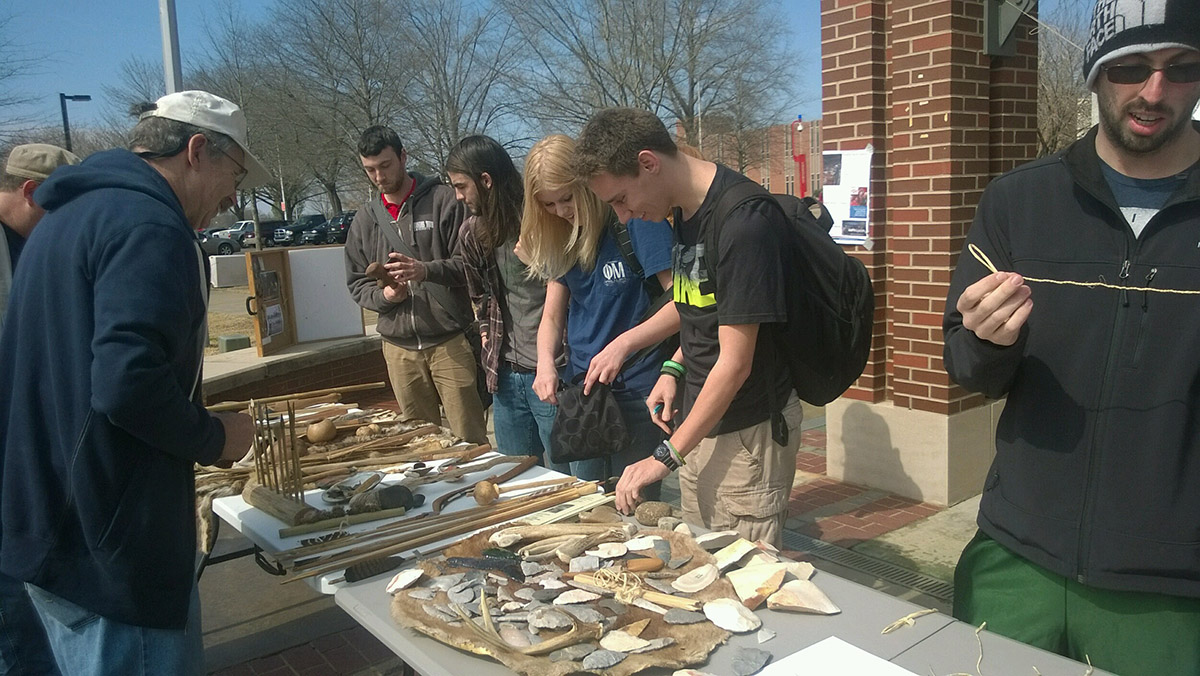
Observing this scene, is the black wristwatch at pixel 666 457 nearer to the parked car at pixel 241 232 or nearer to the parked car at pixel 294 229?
the parked car at pixel 294 229

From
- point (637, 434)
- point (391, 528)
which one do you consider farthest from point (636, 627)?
point (637, 434)

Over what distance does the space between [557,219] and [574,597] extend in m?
1.55

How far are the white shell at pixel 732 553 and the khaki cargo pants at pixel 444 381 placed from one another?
2.35 metres

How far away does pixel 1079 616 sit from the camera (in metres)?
1.69

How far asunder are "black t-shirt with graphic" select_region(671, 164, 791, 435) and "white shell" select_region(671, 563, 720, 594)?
0.47m

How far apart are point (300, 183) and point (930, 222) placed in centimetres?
2812

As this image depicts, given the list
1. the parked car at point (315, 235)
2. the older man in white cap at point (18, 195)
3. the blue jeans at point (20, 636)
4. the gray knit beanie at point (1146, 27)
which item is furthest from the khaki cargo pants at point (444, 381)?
the parked car at point (315, 235)

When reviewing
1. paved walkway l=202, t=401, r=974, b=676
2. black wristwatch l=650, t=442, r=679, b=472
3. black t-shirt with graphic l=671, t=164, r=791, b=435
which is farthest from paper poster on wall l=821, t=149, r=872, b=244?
black wristwatch l=650, t=442, r=679, b=472

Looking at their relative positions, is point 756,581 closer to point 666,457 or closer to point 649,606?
point 649,606

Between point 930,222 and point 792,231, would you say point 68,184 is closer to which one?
point 792,231

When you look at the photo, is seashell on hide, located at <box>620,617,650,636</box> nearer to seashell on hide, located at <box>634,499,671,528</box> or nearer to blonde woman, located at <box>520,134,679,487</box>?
seashell on hide, located at <box>634,499,671,528</box>

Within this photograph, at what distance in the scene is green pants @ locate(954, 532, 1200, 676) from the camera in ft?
5.26

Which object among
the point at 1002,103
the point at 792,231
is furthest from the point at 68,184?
the point at 1002,103

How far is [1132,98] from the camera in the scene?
158 cm
